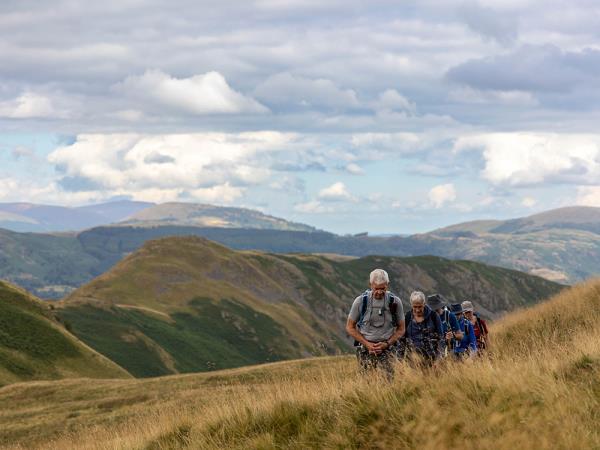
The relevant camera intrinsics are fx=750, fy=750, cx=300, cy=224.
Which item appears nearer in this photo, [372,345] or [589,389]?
[589,389]

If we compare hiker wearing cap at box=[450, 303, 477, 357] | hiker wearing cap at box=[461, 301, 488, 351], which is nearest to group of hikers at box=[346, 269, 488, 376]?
hiker wearing cap at box=[450, 303, 477, 357]

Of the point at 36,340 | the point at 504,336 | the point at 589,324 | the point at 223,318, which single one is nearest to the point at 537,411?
the point at 589,324

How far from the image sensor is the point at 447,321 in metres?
16.3

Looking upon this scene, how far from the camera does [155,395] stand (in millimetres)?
36281

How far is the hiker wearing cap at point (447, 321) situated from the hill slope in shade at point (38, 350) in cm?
6500

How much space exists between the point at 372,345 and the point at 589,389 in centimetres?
463

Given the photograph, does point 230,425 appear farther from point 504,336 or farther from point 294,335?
point 294,335

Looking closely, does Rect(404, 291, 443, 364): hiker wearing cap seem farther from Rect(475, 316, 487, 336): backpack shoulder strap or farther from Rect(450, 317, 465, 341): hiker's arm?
Rect(475, 316, 487, 336): backpack shoulder strap

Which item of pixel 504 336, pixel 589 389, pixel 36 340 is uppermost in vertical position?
pixel 589 389

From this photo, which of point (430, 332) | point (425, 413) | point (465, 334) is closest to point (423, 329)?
Result: point (430, 332)

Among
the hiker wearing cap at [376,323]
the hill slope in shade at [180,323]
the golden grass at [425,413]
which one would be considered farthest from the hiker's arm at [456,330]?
the hill slope in shade at [180,323]

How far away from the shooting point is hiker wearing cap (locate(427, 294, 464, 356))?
15539 millimetres

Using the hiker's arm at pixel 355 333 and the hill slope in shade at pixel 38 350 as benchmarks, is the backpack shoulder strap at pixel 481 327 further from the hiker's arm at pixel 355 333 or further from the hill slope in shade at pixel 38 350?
the hill slope in shade at pixel 38 350

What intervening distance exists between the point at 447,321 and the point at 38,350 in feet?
247
